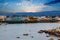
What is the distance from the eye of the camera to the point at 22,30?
1328 millimetres

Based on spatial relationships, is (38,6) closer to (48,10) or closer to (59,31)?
(48,10)

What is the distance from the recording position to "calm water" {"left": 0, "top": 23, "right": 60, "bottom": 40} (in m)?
1.30

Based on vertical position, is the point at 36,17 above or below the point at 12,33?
above

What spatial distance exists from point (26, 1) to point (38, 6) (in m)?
0.14

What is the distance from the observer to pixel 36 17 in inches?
52.6

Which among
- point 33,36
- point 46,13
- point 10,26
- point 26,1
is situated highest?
point 26,1

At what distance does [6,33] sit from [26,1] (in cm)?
41

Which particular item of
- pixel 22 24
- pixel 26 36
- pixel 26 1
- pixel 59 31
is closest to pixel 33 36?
pixel 26 36

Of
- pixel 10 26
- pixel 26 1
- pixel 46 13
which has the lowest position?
pixel 10 26

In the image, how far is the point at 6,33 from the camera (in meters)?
1.32

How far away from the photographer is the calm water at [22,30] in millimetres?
1305

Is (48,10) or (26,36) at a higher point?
(48,10)

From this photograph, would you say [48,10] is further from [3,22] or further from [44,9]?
[3,22]

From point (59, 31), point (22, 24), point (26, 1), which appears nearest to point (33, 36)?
point (22, 24)
